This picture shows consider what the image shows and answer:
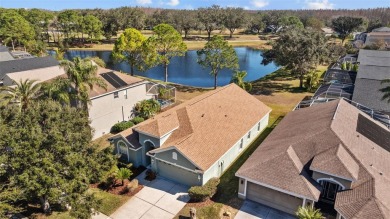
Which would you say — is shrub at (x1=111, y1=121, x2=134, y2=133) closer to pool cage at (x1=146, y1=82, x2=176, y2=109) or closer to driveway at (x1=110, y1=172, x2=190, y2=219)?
pool cage at (x1=146, y1=82, x2=176, y2=109)

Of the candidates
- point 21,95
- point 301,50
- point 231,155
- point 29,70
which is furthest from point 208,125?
point 301,50

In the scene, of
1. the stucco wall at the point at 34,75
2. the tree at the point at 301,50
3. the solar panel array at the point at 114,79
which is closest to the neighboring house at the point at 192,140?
the solar panel array at the point at 114,79

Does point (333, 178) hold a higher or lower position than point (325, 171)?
lower

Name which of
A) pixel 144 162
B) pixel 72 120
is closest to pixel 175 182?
pixel 144 162

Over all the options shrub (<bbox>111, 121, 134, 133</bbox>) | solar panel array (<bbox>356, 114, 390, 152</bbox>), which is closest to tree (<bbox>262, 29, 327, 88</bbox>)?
solar panel array (<bbox>356, 114, 390, 152</bbox>)

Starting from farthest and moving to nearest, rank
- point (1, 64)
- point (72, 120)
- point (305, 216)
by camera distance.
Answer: point (1, 64)
point (72, 120)
point (305, 216)

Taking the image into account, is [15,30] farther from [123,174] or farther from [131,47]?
[123,174]

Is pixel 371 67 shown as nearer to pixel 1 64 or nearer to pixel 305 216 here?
pixel 305 216
